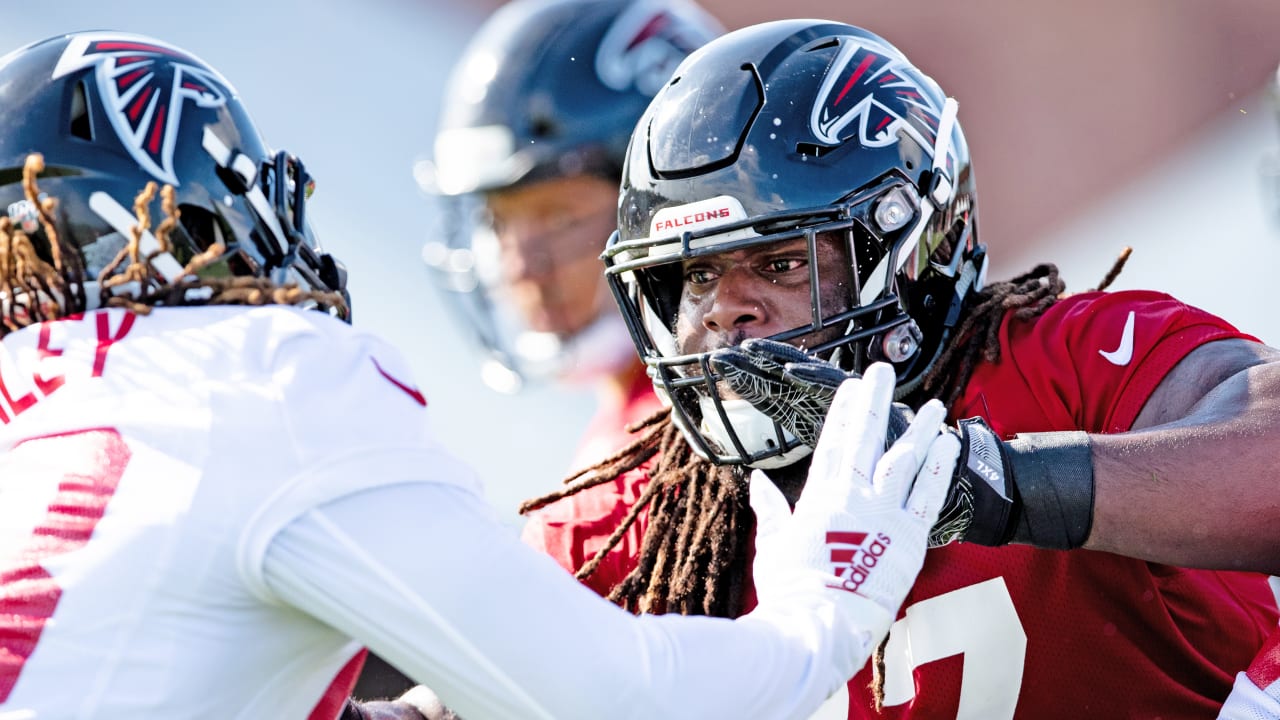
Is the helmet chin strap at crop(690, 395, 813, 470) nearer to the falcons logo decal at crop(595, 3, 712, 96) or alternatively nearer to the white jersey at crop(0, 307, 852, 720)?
the white jersey at crop(0, 307, 852, 720)

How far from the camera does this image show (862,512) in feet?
5.35

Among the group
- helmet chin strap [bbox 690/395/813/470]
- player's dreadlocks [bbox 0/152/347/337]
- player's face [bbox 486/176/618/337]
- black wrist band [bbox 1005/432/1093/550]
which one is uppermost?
player's dreadlocks [bbox 0/152/347/337]

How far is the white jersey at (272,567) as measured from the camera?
4.26 ft

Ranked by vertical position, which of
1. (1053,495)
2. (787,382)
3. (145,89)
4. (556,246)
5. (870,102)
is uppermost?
(145,89)

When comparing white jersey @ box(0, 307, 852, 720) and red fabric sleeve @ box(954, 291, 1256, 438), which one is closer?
white jersey @ box(0, 307, 852, 720)

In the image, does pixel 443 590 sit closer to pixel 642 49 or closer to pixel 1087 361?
pixel 1087 361

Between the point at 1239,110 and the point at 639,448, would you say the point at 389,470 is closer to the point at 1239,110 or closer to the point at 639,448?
the point at 639,448

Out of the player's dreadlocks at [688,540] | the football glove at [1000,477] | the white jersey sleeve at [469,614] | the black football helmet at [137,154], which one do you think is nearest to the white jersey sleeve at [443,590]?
the white jersey sleeve at [469,614]

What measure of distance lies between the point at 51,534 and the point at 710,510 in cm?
132

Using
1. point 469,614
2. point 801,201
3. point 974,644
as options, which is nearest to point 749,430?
point 801,201

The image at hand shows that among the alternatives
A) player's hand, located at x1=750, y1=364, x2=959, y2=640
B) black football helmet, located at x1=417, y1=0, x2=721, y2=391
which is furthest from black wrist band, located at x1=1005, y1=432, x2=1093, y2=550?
black football helmet, located at x1=417, y1=0, x2=721, y2=391

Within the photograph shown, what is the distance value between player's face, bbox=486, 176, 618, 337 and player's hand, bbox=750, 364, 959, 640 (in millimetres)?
2353

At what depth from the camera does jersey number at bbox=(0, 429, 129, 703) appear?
1.35m

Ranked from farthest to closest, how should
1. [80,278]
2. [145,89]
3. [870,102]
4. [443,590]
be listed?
[870,102]
[145,89]
[80,278]
[443,590]
